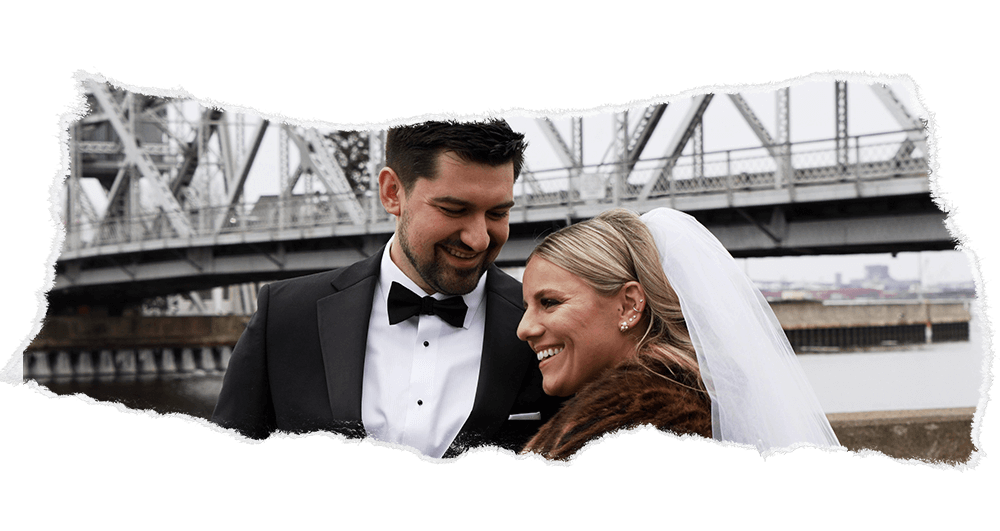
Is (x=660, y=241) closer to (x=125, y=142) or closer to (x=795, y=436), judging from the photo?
(x=795, y=436)

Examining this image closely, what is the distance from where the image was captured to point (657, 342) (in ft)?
4.73

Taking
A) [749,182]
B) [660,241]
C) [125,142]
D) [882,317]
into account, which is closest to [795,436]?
[660,241]

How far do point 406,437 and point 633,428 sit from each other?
52cm

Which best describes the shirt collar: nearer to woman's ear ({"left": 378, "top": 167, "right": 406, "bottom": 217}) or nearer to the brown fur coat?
woman's ear ({"left": 378, "top": 167, "right": 406, "bottom": 217})

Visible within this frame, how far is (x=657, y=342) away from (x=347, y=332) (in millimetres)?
683

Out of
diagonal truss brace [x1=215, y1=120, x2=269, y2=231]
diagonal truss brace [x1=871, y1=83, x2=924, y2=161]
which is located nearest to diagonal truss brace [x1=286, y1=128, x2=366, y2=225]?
diagonal truss brace [x1=215, y1=120, x2=269, y2=231]

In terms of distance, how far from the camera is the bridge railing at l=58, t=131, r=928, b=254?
162 cm

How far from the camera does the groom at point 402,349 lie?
1.56 metres

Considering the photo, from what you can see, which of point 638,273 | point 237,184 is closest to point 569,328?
point 638,273

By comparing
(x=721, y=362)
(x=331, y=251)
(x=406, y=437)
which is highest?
(x=331, y=251)

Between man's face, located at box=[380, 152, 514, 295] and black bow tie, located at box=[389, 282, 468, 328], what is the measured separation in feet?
0.11

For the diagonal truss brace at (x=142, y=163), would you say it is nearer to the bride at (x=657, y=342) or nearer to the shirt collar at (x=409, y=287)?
the shirt collar at (x=409, y=287)

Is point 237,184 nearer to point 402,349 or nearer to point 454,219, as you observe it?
point 402,349

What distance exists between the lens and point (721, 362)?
1369 millimetres
